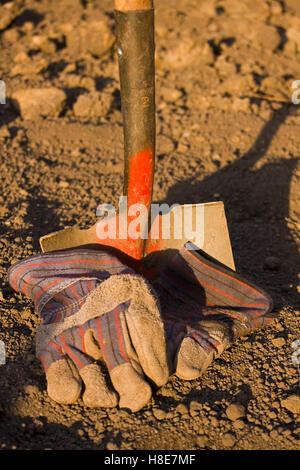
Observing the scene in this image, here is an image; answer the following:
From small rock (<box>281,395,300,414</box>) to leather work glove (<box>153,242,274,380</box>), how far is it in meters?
0.29

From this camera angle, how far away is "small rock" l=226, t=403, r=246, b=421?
6.19ft

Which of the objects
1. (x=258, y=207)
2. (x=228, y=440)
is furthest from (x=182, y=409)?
(x=258, y=207)

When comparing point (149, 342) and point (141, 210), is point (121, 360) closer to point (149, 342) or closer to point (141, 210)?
point (149, 342)

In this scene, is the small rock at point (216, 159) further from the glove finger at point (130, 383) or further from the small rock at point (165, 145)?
the glove finger at point (130, 383)

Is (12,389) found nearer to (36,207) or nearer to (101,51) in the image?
(36,207)

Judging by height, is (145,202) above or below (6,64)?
below

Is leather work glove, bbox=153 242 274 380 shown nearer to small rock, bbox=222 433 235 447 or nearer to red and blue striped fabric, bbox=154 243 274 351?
red and blue striped fabric, bbox=154 243 274 351

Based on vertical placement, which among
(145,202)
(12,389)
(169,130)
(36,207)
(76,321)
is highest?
(169,130)

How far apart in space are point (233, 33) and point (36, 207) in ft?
8.68

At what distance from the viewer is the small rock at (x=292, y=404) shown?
1.93 metres

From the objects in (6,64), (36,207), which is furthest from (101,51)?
(36,207)

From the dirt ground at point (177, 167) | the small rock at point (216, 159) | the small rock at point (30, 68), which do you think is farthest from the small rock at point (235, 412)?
the small rock at point (30, 68)
